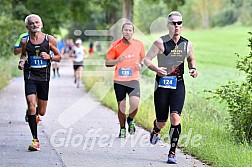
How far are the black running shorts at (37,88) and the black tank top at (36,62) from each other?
0.07m

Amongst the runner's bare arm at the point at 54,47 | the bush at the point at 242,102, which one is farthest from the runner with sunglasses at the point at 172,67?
the bush at the point at 242,102

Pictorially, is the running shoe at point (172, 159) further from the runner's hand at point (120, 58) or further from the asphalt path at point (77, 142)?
the runner's hand at point (120, 58)

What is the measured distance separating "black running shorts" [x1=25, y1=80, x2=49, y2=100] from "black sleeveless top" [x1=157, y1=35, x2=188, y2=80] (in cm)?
212

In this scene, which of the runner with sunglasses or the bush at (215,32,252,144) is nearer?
the runner with sunglasses

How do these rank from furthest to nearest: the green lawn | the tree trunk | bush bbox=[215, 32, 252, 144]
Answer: the tree trunk
bush bbox=[215, 32, 252, 144]
the green lawn

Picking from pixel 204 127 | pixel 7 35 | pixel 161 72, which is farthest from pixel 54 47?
pixel 7 35

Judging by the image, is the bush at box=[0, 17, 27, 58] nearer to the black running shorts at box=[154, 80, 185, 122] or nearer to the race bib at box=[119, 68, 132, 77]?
the race bib at box=[119, 68, 132, 77]

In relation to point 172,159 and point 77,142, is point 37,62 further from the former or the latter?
point 172,159

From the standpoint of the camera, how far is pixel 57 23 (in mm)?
47469

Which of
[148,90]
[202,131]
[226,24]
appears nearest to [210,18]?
[226,24]

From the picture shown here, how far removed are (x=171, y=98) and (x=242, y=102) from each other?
8.08 ft

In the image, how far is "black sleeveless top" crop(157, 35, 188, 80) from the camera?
891cm

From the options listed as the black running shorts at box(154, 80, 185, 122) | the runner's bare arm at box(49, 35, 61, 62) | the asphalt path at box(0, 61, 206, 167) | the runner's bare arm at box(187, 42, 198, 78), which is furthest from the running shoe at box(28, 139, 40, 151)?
the runner's bare arm at box(187, 42, 198, 78)

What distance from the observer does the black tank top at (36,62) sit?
991 centimetres
